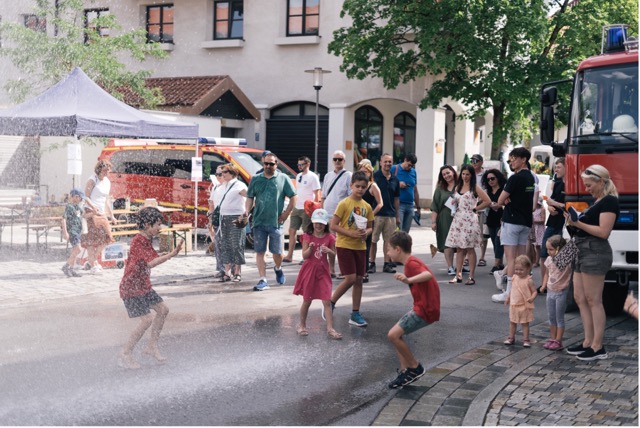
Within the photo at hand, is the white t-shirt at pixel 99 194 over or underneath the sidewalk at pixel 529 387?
over

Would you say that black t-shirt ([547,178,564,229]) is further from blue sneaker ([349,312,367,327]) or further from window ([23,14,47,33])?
window ([23,14,47,33])

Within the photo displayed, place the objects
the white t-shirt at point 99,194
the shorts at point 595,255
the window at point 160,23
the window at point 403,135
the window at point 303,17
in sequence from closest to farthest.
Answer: the shorts at point 595,255
the white t-shirt at point 99,194
the window at point 303,17
the window at point 403,135
the window at point 160,23

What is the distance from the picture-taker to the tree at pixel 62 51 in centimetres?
2066

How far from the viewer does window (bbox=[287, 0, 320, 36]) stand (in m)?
28.0

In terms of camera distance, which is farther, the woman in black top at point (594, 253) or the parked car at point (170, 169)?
the parked car at point (170, 169)

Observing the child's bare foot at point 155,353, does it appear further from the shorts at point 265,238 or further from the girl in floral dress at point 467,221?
the girl in floral dress at point 467,221

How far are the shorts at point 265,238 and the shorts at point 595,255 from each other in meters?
4.99

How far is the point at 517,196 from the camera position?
1081 cm

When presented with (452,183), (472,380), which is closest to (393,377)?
(472,380)

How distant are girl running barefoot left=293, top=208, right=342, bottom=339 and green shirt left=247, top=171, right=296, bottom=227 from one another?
2677mm

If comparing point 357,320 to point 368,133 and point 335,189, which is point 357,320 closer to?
point 335,189

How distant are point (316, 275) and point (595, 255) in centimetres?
274

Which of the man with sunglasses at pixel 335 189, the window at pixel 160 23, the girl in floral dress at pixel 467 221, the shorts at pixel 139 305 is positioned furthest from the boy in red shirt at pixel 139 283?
the window at pixel 160 23

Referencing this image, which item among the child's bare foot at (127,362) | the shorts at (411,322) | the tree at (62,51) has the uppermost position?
the tree at (62,51)
